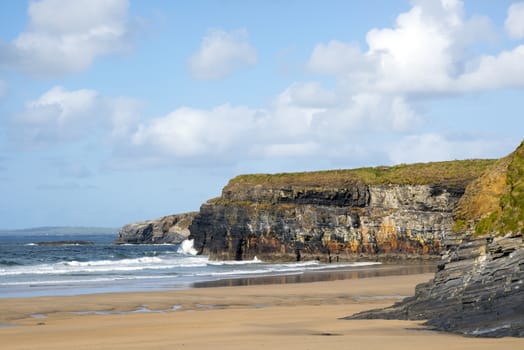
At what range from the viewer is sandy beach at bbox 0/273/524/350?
13.5 metres

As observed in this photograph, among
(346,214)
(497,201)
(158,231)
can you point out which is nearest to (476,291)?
(497,201)

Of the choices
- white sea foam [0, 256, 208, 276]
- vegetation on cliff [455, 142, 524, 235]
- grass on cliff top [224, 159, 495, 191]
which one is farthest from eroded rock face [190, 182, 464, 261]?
vegetation on cliff [455, 142, 524, 235]

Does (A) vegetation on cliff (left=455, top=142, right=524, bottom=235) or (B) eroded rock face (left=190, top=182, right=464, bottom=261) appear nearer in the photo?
(A) vegetation on cliff (left=455, top=142, right=524, bottom=235)

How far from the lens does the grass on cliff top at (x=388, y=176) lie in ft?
184

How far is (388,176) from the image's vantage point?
59094 mm

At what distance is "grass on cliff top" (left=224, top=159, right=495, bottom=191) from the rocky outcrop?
61246 millimetres

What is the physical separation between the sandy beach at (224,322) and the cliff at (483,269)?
64 centimetres

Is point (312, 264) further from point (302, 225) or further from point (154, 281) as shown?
point (154, 281)

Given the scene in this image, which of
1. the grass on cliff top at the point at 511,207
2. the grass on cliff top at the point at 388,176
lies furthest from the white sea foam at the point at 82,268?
the grass on cliff top at the point at 511,207

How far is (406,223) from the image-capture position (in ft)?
180

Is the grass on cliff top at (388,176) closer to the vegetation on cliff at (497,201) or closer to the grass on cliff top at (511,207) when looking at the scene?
the vegetation on cliff at (497,201)

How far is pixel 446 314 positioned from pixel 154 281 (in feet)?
76.3

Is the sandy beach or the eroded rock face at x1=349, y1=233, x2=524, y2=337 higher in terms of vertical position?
the eroded rock face at x1=349, y1=233, x2=524, y2=337

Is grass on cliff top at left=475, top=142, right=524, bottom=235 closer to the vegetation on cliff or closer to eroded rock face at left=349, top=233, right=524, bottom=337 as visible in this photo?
the vegetation on cliff
